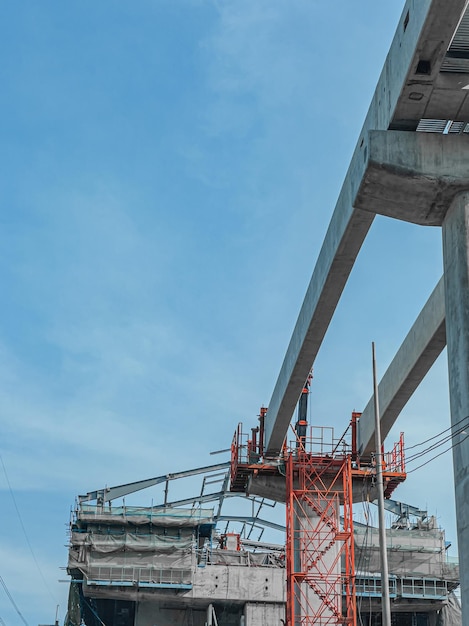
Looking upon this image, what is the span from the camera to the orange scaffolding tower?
40406 mm

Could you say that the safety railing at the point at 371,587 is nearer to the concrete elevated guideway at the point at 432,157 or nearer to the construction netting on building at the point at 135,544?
the construction netting on building at the point at 135,544

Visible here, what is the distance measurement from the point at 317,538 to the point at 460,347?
26972 mm

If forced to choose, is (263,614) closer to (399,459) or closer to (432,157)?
(399,459)

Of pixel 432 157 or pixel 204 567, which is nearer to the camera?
pixel 432 157

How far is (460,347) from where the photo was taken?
16.3m

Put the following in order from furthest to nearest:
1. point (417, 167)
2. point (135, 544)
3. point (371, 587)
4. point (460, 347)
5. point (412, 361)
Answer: point (371, 587) → point (135, 544) → point (412, 361) → point (417, 167) → point (460, 347)

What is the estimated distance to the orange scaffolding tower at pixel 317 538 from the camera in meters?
40.4

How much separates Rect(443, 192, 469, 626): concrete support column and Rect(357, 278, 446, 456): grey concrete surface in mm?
9360

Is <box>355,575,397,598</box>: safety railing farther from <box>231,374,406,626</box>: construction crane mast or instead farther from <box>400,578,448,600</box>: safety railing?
<box>231,374,406,626</box>: construction crane mast

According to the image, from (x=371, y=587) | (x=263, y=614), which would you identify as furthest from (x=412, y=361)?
(x=371, y=587)

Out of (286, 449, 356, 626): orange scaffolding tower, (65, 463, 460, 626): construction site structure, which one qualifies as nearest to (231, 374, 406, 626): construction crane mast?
(286, 449, 356, 626): orange scaffolding tower

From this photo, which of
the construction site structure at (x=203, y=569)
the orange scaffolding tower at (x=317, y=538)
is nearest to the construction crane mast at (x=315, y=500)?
the orange scaffolding tower at (x=317, y=538)

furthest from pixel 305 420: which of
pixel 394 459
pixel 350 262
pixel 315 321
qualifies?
pixel 350 262

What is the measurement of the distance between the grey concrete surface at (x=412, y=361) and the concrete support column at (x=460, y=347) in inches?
369
